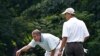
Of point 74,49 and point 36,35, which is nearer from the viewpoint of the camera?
point 74,49

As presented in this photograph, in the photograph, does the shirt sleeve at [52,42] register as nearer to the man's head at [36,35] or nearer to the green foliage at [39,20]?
the man's head at [36,35]

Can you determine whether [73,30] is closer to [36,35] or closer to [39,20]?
[36,35]

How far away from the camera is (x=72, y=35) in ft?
30.5

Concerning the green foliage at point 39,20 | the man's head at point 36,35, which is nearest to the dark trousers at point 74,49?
the man's head at point 36,35

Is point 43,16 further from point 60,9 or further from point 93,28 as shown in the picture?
point 93,28

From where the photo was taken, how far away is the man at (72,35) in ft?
30.3

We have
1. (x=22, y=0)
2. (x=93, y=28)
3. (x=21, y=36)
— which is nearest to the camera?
(x=93, y=28)

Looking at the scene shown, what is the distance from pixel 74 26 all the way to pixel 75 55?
548 millimetres

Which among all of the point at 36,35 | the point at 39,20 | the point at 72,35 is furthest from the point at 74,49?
the point at 39,20

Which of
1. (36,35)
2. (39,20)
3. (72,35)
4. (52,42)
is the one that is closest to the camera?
(72,35)

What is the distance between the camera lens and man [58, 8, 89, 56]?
923 centimetres

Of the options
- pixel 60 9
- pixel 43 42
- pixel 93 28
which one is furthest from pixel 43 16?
pixel 43 42

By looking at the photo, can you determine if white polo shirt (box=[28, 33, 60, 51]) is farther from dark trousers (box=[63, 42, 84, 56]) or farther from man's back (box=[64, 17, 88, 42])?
man's back (box=[64, 17, 88, 42])

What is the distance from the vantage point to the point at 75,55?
945 centimetres
